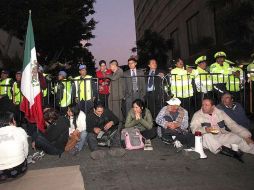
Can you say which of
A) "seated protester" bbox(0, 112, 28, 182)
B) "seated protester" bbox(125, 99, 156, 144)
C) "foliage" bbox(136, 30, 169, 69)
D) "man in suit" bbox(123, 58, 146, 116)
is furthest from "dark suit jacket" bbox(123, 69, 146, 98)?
"foliage" bbox(136, 30, 169, 69)

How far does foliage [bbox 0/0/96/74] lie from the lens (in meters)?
16.6

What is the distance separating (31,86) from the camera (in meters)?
6.94

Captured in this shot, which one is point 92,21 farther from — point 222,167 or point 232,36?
point 222,167

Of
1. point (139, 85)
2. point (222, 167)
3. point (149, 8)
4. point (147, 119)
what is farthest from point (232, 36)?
point (149, 8)

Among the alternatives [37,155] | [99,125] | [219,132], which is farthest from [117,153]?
[219,132]

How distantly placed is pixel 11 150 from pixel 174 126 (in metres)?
3.52

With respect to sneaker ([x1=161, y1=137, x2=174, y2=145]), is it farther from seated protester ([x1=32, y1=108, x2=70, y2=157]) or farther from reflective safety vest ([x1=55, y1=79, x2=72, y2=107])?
reflective safety vest ([x1=55, y1=79, x2=72, y2=107])

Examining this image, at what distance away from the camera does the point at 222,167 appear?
5.73 metres

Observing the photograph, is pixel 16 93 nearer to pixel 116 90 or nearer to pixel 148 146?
pixel 116 90

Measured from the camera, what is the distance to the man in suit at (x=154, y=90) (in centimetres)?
837

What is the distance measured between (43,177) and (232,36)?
33.9 feet

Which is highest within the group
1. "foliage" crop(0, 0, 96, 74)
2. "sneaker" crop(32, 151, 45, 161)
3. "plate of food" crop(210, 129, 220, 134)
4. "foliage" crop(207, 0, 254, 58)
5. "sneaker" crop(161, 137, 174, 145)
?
"foliage" crop(0, 0, 96, 74)

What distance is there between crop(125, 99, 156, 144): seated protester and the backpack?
293mm

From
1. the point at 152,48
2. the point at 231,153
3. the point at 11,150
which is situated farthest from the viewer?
the point at 152,48
